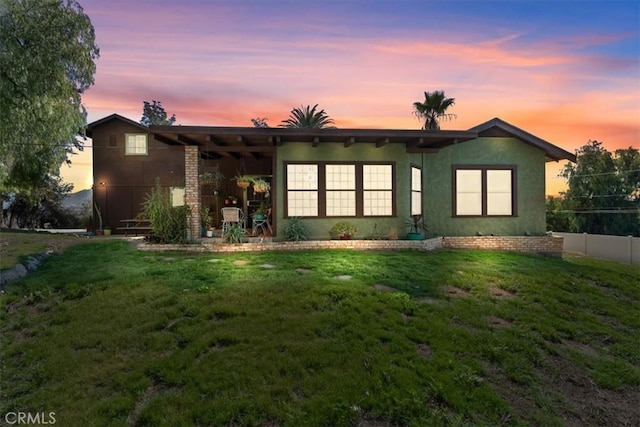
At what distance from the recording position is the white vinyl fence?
1370cm

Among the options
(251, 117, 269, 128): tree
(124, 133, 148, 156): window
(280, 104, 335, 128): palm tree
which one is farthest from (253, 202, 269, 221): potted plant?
(251, 117, 269, 128): tree

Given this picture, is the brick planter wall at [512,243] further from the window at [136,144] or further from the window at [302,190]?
the window at [136,144]

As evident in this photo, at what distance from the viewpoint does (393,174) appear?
1100cm

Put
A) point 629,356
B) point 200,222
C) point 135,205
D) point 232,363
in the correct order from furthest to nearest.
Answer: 1. point 135,205
2. point 200,222
3. point 629,356
4. point 232,363

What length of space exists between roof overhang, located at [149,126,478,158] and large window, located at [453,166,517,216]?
154cm

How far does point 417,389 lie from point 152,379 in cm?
264

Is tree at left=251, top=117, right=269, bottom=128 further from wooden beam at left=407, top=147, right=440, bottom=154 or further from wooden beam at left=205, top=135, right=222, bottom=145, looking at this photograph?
wooden beam at left=407, top=147, right=440, bottom=154

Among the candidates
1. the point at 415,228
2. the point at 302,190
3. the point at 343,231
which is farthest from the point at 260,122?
the point at 415,228

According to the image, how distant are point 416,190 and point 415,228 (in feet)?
4.16

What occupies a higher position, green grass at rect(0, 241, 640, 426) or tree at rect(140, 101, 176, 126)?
tree at rect(140, 101, 176, 126)

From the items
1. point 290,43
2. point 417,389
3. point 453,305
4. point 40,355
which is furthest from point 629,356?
point 290,43

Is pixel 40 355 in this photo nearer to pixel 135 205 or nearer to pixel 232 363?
pixel 232 363

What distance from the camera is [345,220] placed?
35.3 feet

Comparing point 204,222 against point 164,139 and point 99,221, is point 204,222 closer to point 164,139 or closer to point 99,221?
point 164,139
